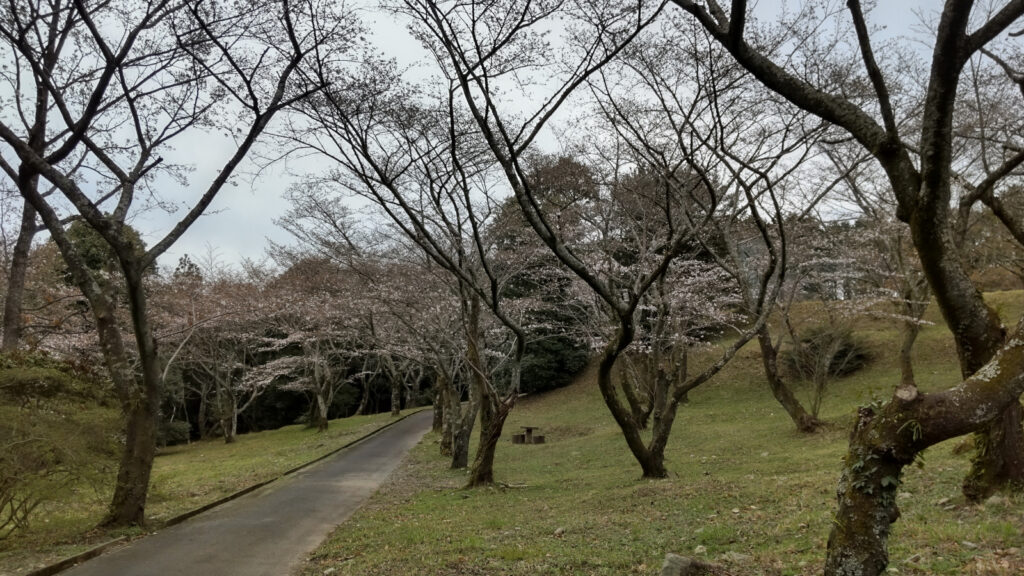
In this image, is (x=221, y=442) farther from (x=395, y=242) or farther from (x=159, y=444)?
(x=395, y=242)

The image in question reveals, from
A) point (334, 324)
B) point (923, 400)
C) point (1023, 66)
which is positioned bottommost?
point (923, 400)

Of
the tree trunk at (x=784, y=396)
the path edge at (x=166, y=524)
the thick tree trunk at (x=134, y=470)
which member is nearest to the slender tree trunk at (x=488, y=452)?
the path edge at (x=166, y=524)

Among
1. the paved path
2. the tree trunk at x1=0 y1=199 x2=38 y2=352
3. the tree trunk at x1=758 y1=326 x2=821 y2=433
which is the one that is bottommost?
the paved path

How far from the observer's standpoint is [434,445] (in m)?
20.1

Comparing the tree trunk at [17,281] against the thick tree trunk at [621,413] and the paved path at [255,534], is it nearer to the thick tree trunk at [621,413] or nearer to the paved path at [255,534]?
the paved path at [255,534]

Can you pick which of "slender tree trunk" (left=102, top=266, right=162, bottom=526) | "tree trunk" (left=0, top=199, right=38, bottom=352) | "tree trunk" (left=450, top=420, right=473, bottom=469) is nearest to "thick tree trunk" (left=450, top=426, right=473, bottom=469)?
"tree trunk" (left=450, top=420, right=473, bottom=469)

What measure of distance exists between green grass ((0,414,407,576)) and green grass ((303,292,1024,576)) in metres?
3.08

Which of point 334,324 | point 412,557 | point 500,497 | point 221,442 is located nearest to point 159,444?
point 221,442

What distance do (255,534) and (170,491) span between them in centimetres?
565

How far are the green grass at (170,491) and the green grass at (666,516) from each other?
3.08m

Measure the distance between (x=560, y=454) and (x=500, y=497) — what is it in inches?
263

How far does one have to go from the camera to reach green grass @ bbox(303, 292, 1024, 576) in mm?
4445

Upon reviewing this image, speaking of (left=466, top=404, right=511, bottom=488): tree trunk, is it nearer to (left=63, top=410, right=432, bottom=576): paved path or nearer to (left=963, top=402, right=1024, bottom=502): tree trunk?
(left=63, top=410, right=432, bottom=576): paved path

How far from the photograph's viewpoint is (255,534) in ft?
26.3
